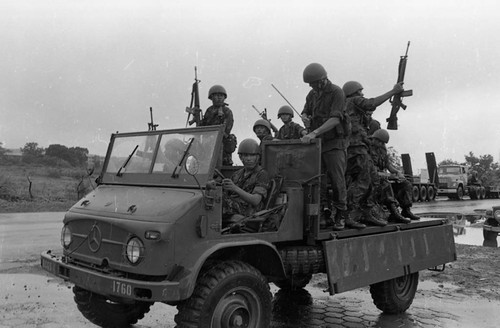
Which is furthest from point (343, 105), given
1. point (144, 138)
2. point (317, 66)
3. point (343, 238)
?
point (144, 138)

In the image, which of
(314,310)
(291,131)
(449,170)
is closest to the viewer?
(314,310)

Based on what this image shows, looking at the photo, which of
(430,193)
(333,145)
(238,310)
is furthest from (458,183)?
(238,310)

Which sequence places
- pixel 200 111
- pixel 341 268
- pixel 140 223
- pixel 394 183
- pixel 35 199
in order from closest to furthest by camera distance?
pixel 140 223 → pixel 341 268 → pixel 394 183 → pixel 200 111 → pixel 35 199

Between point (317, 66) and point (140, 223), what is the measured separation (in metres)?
2.86

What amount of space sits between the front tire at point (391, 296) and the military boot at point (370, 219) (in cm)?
73

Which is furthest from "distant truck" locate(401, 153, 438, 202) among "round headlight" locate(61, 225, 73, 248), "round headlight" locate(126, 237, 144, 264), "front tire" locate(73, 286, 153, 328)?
"round headlight" locate(126, 237, 144, 264)

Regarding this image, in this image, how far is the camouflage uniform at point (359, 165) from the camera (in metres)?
6.47

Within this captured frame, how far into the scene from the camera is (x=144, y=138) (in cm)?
558

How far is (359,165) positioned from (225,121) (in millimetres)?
2829

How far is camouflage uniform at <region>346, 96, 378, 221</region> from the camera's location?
6469mm

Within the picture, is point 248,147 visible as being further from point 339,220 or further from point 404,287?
point 404,287

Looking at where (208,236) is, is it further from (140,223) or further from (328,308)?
(328,308)

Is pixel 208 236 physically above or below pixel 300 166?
below

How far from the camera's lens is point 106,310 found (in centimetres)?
541
